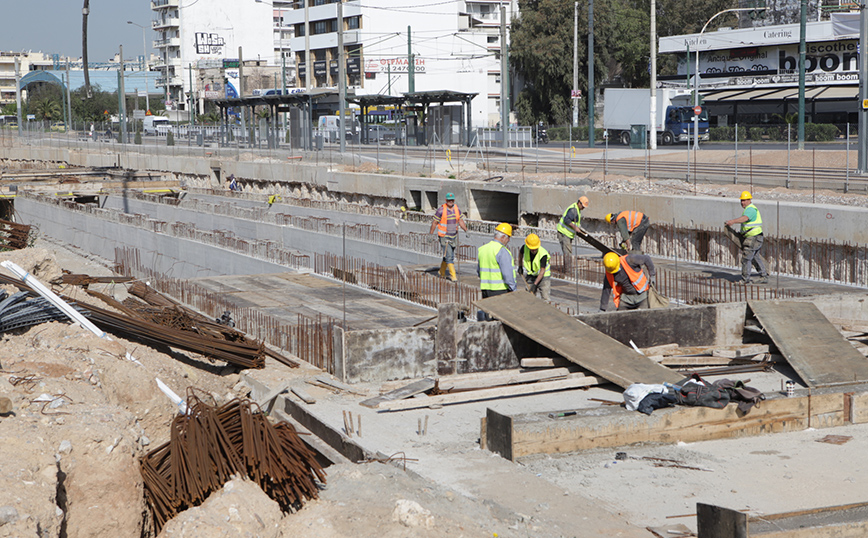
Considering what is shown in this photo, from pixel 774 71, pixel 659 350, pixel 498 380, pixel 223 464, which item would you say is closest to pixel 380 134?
pixel 774 71

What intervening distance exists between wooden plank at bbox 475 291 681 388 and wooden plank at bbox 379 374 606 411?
0.64 feet

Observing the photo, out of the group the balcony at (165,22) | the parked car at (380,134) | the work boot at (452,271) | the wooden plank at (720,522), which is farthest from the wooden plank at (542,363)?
the balcony at (165,22)

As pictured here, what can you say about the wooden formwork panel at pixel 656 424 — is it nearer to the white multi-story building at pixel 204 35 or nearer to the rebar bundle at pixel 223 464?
the rebar bundle at pixel 223 464

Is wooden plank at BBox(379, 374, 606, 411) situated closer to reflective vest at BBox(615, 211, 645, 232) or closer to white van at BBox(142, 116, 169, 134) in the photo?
reflective vest at BBox(615, 211, 645, 232)

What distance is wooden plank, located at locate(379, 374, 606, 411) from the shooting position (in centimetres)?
927

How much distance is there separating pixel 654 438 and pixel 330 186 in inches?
1024

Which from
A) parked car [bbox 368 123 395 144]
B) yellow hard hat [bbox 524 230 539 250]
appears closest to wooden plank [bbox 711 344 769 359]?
yellow hard hat [bbox 524 230 539 250]

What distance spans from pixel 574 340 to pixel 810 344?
276 centimetres

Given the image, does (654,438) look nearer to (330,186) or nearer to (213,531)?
(213,531)

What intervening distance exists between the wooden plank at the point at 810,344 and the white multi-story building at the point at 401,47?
65.0 m

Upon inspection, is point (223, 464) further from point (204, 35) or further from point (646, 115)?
point (204, 35)

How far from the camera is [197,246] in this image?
2289 cm

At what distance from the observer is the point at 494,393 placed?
973 centimetres

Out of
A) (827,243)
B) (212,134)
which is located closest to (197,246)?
(827,243)
